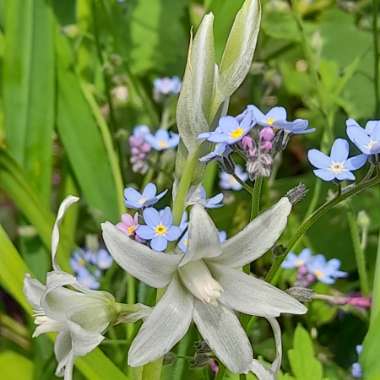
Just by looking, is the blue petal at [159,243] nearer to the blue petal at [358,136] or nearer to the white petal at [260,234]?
the white petal at [260,234]

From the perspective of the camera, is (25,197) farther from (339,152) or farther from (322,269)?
(339,152)

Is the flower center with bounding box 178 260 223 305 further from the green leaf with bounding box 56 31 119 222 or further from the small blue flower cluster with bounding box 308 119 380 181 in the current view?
the green leaf with bounding box 56 31 119 222

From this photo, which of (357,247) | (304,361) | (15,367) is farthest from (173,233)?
(15,367)

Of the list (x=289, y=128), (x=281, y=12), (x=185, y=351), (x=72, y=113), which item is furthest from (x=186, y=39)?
(x=289, y=128)

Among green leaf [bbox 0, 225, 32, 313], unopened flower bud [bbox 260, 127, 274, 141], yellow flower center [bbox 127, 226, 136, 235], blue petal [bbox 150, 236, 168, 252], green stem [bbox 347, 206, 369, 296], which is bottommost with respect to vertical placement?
green stem [bbox 347, 206, 369, 296]

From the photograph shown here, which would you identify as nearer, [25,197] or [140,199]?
[140,199]

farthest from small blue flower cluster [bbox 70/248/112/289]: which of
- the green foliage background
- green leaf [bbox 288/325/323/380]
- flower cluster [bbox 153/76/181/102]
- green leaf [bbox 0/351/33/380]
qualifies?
green leaf [bbox 288/325/323/380]

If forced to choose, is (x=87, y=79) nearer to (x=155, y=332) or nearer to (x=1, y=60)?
(x=1, y=60)

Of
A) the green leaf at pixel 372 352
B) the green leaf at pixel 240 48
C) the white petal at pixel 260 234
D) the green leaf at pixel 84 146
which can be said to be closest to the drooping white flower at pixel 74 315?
the white petal at pixel 260 234
